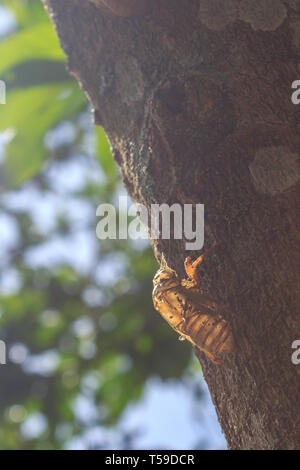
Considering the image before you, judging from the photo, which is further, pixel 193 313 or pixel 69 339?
pixel 69 339

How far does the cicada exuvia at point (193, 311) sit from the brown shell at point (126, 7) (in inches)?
27.1

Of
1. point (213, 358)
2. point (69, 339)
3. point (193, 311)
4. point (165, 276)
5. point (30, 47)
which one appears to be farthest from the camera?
point (69, 339)

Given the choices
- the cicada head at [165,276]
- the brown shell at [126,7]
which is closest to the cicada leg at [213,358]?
the cicada head at [165,276]

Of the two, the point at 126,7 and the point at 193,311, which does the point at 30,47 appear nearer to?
the point at 126,7

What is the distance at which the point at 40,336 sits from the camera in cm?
436

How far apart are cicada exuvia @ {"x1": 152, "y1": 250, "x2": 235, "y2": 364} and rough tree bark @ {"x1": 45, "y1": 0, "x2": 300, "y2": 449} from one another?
3 centimetres

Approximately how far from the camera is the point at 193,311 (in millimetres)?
1294

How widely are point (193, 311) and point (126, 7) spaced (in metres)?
0.83

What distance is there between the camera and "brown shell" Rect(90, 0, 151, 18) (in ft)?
4.29

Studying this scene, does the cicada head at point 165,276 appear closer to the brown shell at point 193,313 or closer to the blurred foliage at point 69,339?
the brown shell at point 193,313

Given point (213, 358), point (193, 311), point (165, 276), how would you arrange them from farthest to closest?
point (165, 276)
point (193, 311)
point (213, 358)

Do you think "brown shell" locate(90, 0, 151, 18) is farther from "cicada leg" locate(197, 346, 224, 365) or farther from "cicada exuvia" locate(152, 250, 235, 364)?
"cicada leg" locate(197, 346, 224, 365)

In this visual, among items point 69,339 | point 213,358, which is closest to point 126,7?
point 213,358
